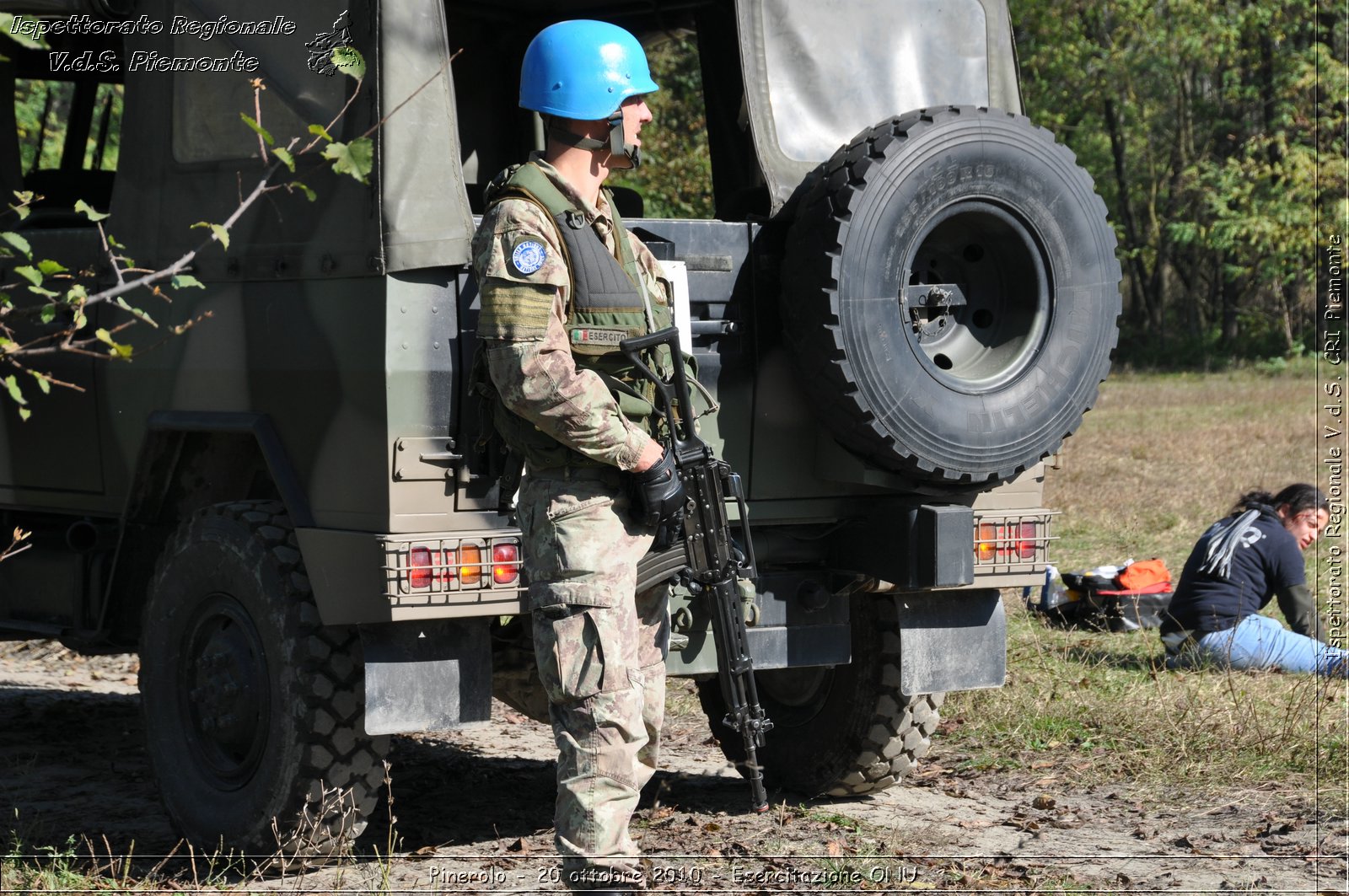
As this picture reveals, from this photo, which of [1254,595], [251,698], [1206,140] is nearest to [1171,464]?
[1254,595]

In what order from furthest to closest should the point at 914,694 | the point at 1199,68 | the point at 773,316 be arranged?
1. the point at 1199,68
2. the point at 914,694
3. the point at 773,316

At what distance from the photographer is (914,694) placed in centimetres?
501

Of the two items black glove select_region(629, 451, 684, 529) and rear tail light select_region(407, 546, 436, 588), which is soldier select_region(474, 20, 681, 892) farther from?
rear tail light select_region(407, 546, 436, 588)

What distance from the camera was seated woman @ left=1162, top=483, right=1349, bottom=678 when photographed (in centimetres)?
708

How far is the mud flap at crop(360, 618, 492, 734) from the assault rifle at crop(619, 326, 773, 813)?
602 mm

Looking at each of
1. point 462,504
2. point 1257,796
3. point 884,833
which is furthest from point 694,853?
point 1257,796

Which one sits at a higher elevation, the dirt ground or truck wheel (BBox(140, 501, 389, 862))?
truck wheel (BBox(140, 501, 389, 862))

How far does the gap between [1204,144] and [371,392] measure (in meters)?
31.0

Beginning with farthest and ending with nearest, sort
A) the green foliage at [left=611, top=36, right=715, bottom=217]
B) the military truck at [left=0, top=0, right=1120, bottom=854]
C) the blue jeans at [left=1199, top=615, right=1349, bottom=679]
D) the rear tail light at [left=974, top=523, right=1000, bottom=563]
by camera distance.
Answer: the green foliage at [left=611, top=36, right=715, bottom=217]
the blue jeans at [left=1199, top=615, right=1349, bottom=679]
the rear tail light at [left=974, top=523, right=1000, bottom=563]
the military truck at [left=0, top=0, right=1120, bottom=854]

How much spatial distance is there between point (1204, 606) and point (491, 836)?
3565 mm

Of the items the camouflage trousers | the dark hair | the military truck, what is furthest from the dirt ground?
the dark hair

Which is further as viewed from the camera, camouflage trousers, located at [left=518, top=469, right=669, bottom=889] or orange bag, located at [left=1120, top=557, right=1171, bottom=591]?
orange bag, located at [left=1120, top=557, right=1171, bottom=591]

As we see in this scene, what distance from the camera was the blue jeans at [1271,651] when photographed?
276 inches

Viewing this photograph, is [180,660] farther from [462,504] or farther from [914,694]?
[914,694]
